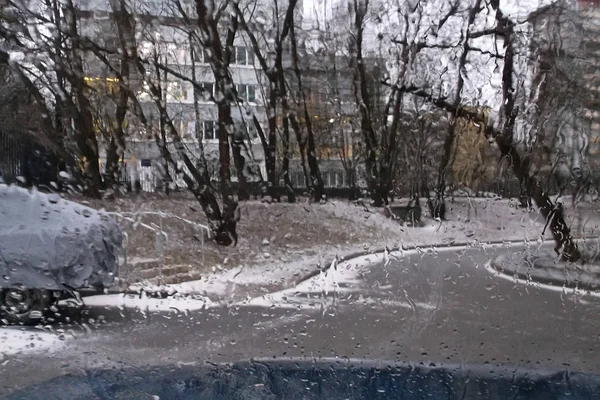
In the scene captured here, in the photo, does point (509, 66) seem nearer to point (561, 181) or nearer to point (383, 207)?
point (561, 181)

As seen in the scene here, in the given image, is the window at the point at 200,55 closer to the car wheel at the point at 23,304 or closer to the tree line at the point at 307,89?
the tree line at the point at 307,89

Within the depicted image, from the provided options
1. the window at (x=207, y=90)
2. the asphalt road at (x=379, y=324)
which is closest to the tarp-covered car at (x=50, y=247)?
the asphalt road at (x=379, y=324)

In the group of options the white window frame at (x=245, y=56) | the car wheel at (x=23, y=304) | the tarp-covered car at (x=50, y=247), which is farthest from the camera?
the white window frame at (x=245, y=56)

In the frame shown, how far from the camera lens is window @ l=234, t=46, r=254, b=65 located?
5254mm

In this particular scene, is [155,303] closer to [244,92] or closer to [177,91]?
[177,91]

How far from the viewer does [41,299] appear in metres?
4.91

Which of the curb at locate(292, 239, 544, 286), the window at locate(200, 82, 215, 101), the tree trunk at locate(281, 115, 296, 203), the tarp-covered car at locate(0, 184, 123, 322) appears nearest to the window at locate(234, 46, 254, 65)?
the window at locate(200, 82, 215, 101)

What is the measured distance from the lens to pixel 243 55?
5.27 metres

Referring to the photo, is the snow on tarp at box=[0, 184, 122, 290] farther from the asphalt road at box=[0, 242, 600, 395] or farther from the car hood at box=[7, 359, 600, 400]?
the car hood at box=[7, 359, 600, 400]

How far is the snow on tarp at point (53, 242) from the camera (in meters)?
4.92

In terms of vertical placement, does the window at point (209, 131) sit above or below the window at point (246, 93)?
below

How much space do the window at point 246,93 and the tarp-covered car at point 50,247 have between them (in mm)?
1471

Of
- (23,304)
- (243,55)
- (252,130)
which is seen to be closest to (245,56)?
(243,55)

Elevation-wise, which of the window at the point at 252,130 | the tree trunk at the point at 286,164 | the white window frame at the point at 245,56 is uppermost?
the white window frame at the point at 245,56
